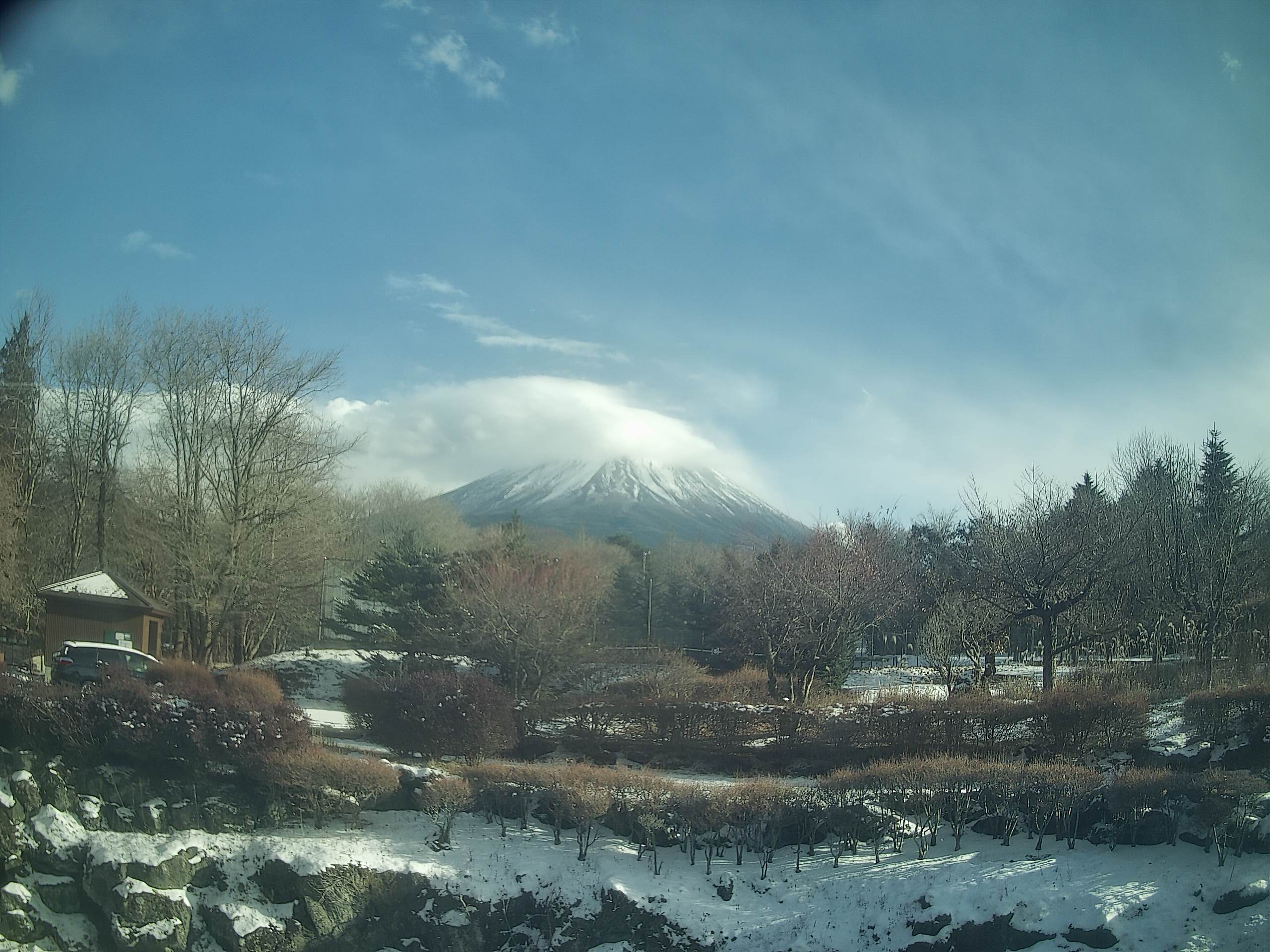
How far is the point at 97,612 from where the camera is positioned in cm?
2622

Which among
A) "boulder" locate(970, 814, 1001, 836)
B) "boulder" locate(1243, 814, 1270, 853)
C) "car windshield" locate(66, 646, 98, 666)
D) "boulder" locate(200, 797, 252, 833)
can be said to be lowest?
"boulder" locate(200, 797, 252, 833)

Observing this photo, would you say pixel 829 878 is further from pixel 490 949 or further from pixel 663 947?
pixel 490 949

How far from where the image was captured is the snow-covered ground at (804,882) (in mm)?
10469

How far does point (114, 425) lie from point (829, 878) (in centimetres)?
3251

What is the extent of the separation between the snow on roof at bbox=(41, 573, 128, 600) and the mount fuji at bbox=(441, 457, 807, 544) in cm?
6616

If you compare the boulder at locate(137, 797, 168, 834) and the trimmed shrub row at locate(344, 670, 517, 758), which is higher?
the trimmed shrub row at locate(344, 670, 517, 758)

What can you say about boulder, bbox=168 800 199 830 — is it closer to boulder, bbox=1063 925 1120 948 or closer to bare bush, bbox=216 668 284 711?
bare bush, bbox=216 668 284 711

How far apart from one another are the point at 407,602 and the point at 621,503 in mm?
92863

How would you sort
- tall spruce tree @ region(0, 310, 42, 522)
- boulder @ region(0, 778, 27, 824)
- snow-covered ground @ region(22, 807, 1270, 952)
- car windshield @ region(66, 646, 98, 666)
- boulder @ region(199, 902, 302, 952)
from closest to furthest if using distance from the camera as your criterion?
snow-covered ground @ region(22, 807, 1270, 952), boulder @ region(199, 902, 302, 952), boulder @ region(0, 778, 27, 824), car windshield @ region(66, 646, 98, 666), tall spruce tree @ region(0, 310, 42, 522)

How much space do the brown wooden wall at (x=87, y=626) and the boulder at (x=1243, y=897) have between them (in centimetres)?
2610

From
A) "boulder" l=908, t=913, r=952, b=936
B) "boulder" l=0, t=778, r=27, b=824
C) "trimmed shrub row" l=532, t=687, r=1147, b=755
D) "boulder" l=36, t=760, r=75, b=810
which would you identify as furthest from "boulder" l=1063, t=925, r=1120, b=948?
"boulder" l=0, t=778, r=27, b=824

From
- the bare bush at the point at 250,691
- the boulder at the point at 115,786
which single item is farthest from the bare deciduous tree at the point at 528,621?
the boulder at the point at 115,786

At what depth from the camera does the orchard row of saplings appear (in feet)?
40.2

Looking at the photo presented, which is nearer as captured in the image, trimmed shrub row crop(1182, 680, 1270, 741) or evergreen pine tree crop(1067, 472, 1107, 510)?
trimmed shrub row crop(1182, 680, 1270, 741)
